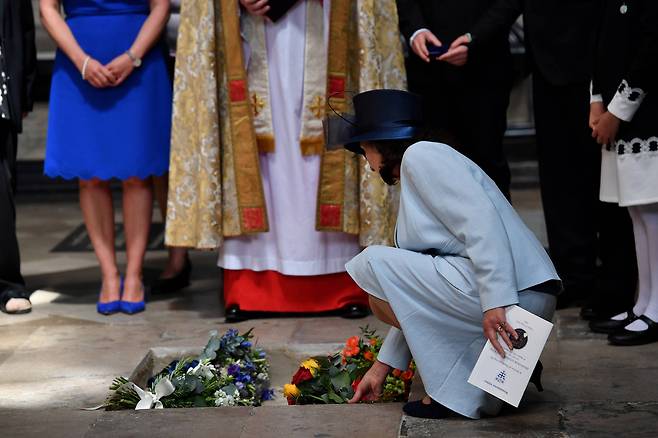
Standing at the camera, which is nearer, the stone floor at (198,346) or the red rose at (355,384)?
the stone floor at (198,346)

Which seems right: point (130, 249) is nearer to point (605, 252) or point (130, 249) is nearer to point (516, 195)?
point (605, 252)

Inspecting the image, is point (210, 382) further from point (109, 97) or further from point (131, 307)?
point (109, 97)

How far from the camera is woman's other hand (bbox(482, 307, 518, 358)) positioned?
3312mm

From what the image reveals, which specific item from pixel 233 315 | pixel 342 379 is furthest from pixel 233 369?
pixel 233 315

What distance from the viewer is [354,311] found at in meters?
5.09

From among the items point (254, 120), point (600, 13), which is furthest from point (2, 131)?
point (600, 13)

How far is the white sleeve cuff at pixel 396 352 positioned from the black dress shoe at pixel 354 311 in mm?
1392

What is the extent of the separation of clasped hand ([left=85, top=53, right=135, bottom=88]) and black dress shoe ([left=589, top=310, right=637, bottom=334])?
6.70ft

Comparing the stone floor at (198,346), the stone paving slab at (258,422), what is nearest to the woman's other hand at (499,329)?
the stone floor at (198,346)

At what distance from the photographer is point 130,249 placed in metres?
5.40

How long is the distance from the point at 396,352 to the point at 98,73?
2040 mm

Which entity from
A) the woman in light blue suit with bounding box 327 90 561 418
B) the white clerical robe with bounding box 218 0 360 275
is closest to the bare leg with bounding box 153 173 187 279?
the white clerical robe with bounding box 218 0 360 275

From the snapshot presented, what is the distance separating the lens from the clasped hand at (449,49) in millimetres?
4844

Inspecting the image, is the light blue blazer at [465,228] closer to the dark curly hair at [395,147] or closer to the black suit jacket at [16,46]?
the dark curly hair at [395,147]
